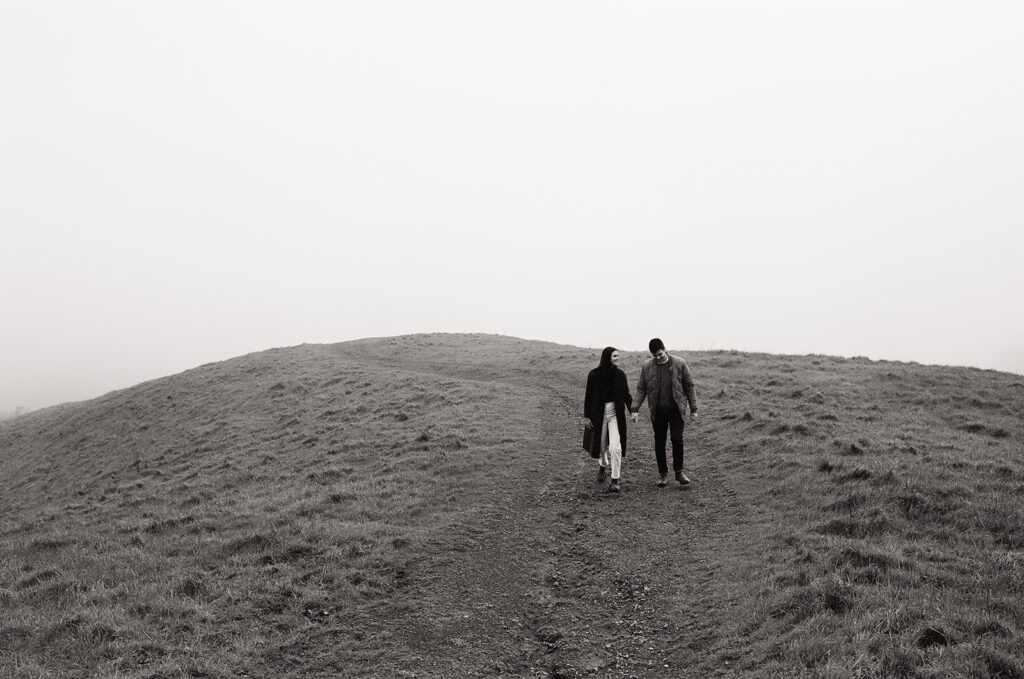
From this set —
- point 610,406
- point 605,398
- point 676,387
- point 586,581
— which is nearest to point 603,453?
point 610,406

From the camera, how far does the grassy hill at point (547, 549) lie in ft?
27.7

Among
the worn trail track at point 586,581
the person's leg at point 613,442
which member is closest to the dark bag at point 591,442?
the person's leg at point 613,442

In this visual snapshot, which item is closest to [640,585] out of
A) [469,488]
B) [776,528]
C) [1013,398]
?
[776,528]

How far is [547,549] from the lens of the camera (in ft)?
40.1

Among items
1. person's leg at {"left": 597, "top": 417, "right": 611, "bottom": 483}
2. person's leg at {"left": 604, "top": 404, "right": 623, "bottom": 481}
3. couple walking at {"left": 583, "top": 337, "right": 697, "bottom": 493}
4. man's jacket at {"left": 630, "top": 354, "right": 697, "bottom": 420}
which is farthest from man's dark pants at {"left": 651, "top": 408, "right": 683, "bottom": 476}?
person's leg at {"left": 597, "top": 417, "right": 611, "bottom": 483}

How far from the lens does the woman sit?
1525cm

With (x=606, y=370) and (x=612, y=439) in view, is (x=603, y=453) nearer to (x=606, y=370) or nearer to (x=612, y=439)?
(x=612, y=439)

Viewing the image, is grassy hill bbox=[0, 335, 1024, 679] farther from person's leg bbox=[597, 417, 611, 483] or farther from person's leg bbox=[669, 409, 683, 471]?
person's leg bbox=[669, 409, 683, 471]

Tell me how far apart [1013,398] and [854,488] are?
13.4 m

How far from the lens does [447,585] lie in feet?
35.9

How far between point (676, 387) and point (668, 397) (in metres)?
0.33

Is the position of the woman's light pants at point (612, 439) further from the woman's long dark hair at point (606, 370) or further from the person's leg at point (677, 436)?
the person's leg at point (677, 436)

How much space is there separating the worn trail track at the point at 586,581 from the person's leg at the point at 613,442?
0.63 metres

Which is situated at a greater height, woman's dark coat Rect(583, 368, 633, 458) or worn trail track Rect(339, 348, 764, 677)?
woman's dark coat Rect(583, 368, 633, 458)
